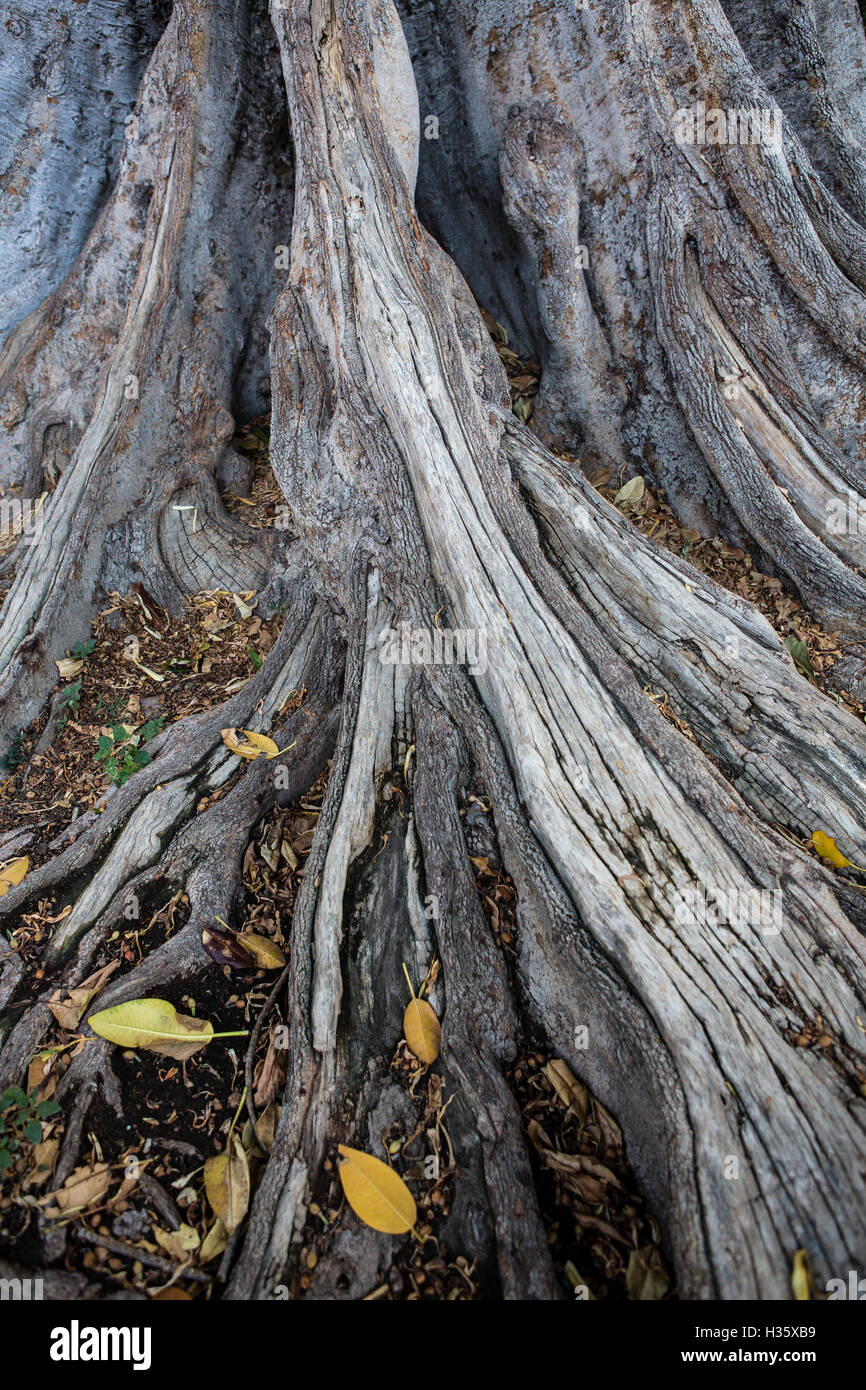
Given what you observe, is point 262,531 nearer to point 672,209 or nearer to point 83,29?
point 672,209

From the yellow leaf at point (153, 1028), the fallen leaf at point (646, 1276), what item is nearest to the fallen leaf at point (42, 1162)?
the yellow leaf at point (153, 1028)

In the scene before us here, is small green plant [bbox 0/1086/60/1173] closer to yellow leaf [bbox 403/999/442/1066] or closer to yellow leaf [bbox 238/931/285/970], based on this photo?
yellow leaf [bbox 238/931/285/970]

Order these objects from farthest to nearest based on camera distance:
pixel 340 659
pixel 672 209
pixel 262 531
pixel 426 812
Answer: pixel 262 531 → pixel 672 209 → pixel 340 659 → pixel 426 812

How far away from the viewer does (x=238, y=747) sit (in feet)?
9.41

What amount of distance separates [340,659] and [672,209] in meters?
2.77

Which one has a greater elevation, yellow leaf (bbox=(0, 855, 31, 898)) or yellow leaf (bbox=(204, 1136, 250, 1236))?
yellow leaf (bbox=(0, 855, 31, 898))

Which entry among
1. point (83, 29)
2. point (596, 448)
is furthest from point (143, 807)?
point (83, 29)

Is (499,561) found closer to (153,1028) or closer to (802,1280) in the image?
(153,1028)

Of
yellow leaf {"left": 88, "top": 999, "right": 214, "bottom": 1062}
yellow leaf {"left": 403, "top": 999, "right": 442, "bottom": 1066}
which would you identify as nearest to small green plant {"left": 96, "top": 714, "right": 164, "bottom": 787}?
yellow leaf {"left": 88, "top": 999, "right": 214, "bottom": 1062}

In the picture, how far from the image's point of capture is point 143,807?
9.13 ft

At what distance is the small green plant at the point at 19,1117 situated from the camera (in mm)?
2006

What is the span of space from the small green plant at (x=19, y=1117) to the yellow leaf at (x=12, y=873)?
794 mm

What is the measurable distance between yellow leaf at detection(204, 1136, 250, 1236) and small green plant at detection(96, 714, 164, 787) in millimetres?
1583

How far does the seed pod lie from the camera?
2.38 m
